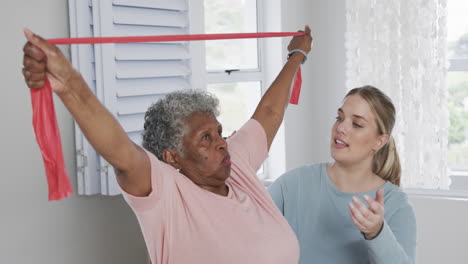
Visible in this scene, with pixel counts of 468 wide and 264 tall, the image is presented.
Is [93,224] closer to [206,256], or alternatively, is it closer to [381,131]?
[206,256]

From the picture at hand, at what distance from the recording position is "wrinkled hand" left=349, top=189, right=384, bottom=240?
6.21 ft

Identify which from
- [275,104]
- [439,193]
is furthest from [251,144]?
[439,193]

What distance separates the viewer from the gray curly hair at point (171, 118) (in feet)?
5.84

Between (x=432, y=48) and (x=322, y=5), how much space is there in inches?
31.1

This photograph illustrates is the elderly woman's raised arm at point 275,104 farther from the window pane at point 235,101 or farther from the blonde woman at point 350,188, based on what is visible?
the window pane at point 235,101

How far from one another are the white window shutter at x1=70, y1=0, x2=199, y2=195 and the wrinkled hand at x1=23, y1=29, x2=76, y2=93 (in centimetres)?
97

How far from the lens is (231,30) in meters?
3.77

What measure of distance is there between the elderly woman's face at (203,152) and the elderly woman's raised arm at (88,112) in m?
0.23

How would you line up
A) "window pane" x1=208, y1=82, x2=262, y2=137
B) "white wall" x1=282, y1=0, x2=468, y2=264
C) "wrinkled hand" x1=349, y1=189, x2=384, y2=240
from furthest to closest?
"white wall" x1=282, y1=0, x2=468, y2=264
"window pane" x1=208, y1=82, x2=262, y2=137
"wrinkled hand" x1=349, y1=189, x2=384, y2=240

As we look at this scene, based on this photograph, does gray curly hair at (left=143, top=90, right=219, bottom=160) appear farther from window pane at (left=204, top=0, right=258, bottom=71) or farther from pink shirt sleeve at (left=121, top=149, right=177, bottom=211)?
window pane at (left=204, top=0, right=258, bottom=71)

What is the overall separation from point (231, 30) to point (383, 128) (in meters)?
1.64

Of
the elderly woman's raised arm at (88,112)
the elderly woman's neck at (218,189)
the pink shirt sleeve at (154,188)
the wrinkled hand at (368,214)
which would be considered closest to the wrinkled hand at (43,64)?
the elderly woman's raised arm at (88,112)

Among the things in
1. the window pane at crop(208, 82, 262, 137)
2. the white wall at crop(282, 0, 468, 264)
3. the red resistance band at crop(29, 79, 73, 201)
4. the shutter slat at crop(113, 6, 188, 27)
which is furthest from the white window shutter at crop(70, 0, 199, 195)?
the white wall at crop(282, 0, 468, 264)

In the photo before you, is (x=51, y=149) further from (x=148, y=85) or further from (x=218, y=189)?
(x=148, y=85)
